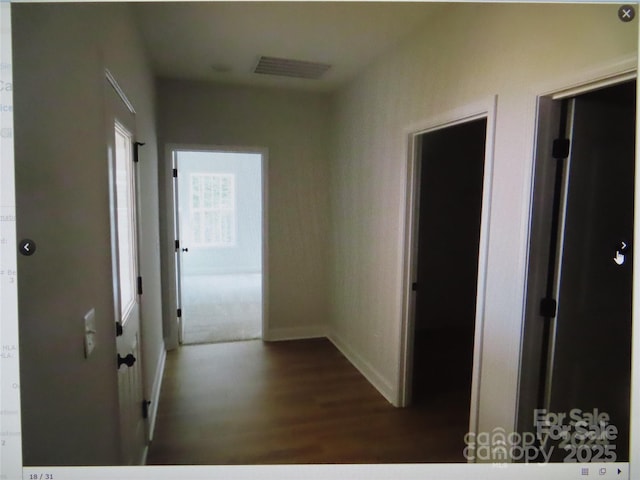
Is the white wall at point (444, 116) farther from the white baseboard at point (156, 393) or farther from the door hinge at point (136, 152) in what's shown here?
the white baseboard at point (156, 393)

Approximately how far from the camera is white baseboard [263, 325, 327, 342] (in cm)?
207

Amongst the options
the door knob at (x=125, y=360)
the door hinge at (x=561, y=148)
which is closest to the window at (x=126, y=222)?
the door knob at (x=125, y=360)

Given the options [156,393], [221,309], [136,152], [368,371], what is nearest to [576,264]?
[368,371]

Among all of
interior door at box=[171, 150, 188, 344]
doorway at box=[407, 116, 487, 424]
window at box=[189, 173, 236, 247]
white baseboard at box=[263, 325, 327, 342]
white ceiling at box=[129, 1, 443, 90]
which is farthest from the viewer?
doorway at box=[407, 116, 487, 424]

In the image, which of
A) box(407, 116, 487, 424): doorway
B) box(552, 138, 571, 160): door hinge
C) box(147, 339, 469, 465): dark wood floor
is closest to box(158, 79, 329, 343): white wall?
box(147, 339, 469, 465): dark wood floor

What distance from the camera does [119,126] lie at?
1186mm

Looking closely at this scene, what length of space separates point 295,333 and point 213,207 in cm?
152

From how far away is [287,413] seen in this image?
1498 millimetres

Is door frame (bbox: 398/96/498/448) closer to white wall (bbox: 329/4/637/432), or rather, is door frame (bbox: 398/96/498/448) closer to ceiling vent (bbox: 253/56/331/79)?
white wall (bbox: 329/4/637/432)

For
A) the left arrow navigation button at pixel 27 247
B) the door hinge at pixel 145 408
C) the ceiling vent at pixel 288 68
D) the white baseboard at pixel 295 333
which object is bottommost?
the door hinge at pixel 145 408

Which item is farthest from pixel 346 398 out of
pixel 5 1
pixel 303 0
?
pixel 5 1

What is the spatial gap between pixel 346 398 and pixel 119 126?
156 centimetres

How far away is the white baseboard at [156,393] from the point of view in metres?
1.53

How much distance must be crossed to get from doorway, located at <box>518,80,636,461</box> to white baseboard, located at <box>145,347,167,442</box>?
1.47 meters
